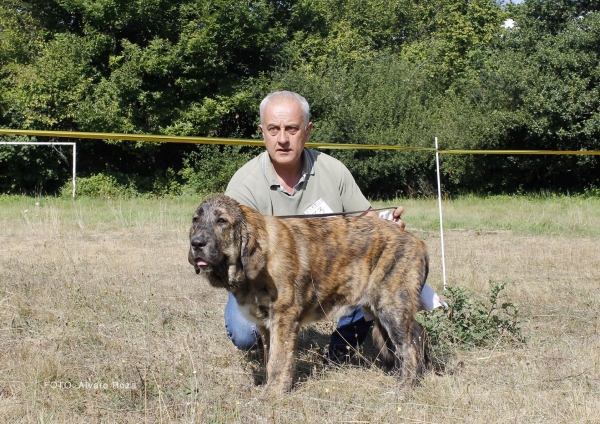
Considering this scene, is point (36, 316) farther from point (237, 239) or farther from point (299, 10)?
point (299, 10)

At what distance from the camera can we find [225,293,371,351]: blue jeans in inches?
209

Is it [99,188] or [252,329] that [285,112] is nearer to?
[252,329]

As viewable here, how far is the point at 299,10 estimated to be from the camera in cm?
3466

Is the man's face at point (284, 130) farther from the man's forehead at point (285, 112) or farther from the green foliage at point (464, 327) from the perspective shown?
the green foliage at point (464, 327)

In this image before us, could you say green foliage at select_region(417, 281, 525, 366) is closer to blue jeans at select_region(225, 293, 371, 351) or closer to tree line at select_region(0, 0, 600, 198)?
blue jeans at select_region(225, 293, 371, 351)

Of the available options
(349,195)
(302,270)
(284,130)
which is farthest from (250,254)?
(349,195)

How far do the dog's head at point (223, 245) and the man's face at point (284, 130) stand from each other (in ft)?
2.97

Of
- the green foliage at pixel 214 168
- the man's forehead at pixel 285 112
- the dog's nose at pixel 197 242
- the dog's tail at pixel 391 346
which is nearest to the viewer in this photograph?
the dog's nose at pixel 197 242

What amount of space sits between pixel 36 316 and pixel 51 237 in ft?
20.8

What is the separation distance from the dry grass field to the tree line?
15127 mm

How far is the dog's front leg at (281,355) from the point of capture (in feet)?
15.0

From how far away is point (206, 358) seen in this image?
218 inches

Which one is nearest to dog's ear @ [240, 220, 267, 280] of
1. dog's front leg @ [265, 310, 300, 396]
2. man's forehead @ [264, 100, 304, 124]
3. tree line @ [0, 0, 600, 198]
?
dog's front leg @ [265, 310, 300, 396]

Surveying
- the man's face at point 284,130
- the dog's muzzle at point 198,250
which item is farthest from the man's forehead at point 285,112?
the dog's muzzle at point 198,250
